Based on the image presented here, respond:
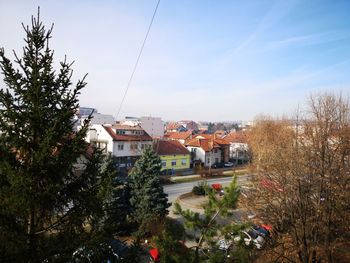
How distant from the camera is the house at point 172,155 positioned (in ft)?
142

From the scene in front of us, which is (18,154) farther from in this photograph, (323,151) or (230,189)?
(323,151)

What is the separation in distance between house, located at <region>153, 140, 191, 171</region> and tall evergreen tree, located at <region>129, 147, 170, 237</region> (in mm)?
21306

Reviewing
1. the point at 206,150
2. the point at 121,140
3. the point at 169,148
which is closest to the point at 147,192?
the point at 121,140

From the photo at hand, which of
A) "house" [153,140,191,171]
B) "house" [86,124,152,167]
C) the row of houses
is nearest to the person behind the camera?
"house" [86,124,152,167]

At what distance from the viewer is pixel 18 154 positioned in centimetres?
556

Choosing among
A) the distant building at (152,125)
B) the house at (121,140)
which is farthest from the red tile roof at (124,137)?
the distant building at (152,125)

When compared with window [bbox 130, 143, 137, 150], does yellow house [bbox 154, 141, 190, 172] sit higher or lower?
lower

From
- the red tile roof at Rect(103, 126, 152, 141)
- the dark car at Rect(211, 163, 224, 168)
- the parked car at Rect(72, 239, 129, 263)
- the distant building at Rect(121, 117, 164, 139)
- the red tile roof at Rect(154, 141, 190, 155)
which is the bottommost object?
the dark car at Rect(211, 163, 224, 168)

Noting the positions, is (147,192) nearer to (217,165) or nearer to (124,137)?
(124,137)

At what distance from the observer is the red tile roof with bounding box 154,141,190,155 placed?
4338 cm

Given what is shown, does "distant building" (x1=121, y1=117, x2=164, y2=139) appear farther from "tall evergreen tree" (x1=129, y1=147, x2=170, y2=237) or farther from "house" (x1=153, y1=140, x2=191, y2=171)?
"tall evergreen tree" (x1=129, y1=147, x2=170, y2=237)

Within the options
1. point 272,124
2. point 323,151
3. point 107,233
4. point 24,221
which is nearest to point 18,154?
point 24,221

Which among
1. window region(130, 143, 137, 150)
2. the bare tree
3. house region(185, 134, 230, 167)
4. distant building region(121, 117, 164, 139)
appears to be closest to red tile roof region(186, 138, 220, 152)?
house region(185, 134, 230, 167)

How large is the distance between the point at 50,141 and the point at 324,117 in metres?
11.9
